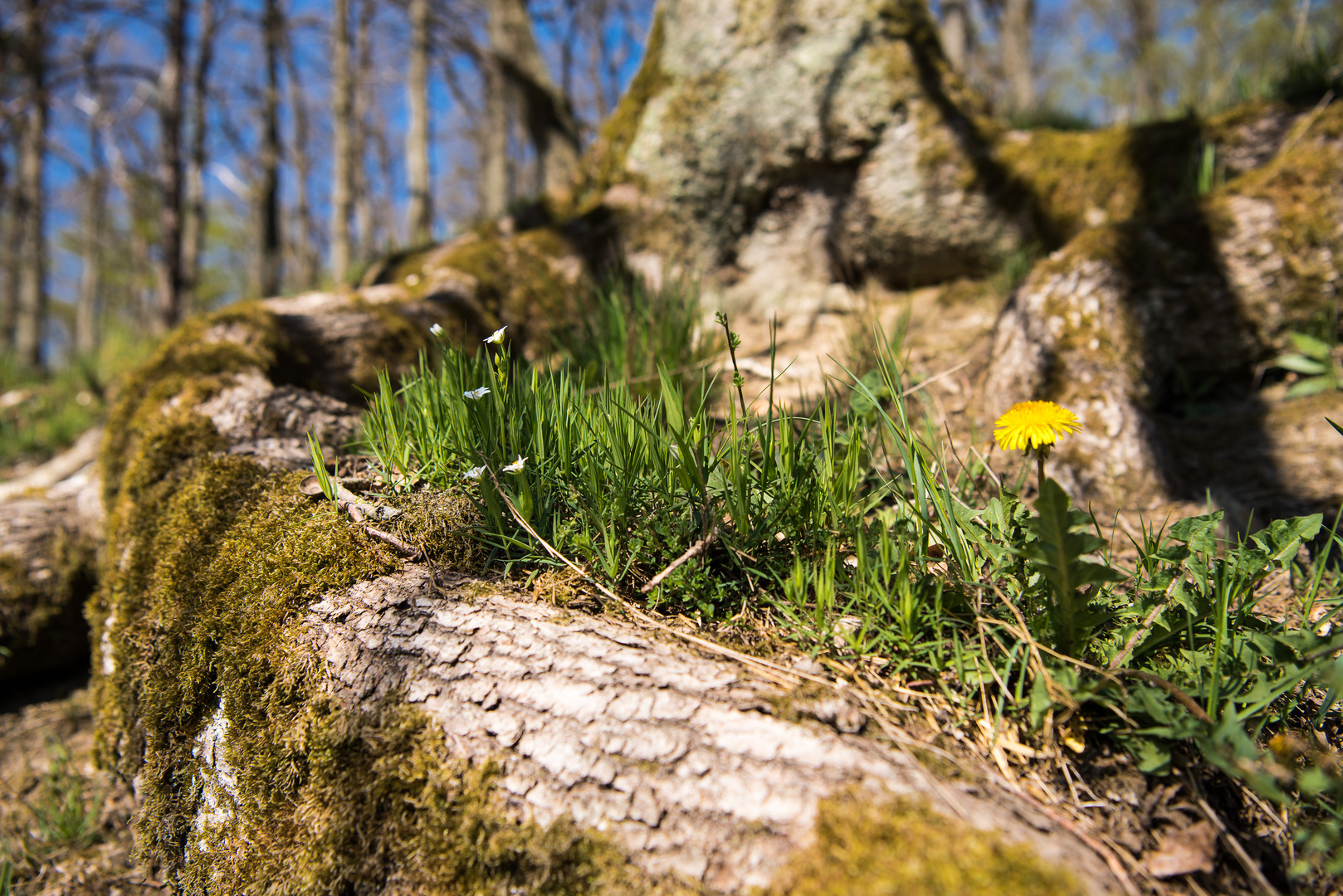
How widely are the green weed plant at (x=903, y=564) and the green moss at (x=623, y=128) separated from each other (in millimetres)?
2685

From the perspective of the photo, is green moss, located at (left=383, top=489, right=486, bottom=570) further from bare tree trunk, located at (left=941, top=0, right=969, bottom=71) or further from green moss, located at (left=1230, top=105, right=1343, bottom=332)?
bare tree trunk, located at (left=941, top=0, right=969, bottom=71)

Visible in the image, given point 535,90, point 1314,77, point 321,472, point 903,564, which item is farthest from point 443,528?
point 535,90

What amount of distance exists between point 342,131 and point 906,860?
9295mm

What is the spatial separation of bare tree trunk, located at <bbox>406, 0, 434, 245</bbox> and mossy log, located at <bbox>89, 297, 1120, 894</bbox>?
680 centimetres

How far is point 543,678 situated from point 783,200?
11.2 feet

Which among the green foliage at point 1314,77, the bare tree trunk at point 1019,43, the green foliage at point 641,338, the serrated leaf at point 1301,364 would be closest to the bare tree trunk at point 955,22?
the bare tree trunk at point 1019,43

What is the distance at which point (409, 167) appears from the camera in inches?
309

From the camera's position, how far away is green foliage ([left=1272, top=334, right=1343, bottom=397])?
245cm

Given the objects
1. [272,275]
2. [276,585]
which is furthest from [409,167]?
[276,585]

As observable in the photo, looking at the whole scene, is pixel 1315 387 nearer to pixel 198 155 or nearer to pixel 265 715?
pixel 265 715

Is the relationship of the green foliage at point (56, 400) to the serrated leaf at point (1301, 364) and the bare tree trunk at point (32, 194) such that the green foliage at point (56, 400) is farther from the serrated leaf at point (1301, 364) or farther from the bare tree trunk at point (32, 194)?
the serrated leaf at point (1301, 364)

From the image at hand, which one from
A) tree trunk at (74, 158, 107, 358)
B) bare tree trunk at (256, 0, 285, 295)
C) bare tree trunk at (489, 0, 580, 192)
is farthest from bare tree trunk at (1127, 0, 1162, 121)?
tree trunk at (74, 158, 107, 358)

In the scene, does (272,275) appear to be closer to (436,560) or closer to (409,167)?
(409,167)

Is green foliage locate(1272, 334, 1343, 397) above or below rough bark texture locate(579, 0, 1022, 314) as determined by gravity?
below
